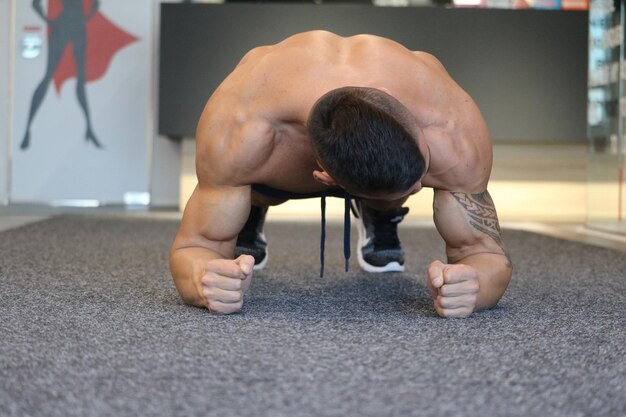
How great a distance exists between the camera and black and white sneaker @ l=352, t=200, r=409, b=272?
1.64 meters

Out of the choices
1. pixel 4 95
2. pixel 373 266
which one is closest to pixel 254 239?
pixel 373 266

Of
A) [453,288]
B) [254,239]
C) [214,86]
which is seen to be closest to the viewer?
[453,288]

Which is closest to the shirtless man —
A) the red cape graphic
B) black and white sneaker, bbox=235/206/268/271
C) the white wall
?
black and white sneaker, bbox=235/206/268/271

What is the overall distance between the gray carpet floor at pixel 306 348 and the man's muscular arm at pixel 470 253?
29mm

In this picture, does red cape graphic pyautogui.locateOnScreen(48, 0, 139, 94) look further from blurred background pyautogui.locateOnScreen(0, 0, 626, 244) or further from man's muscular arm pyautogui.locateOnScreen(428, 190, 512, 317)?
man's muscular arm pyautogui.locateOnScreen(428, 190, 512, 317)

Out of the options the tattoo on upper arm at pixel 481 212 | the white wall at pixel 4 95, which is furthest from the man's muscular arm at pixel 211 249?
the white wall at pixel 4 95

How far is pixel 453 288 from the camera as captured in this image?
105 cm

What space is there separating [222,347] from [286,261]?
94 centimetres

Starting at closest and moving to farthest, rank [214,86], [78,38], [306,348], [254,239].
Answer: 1. [306,348]
2. [254,239]
3. [214,86]
4. [78,38]

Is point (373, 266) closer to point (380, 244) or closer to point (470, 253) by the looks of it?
point (380, 244)

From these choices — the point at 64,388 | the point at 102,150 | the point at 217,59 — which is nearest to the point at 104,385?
the point at 64,388

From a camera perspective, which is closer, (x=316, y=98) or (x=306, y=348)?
(x=306, y=348)

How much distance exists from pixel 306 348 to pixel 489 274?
1.11ft

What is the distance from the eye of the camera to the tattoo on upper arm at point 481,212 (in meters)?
1.12
